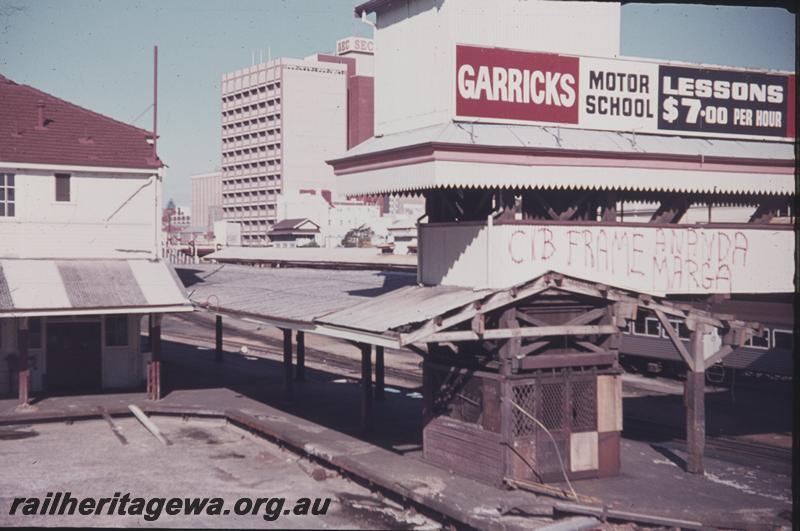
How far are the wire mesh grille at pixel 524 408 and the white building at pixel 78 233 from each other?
488 inches

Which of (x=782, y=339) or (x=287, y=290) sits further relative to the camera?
(x=782, y=339)

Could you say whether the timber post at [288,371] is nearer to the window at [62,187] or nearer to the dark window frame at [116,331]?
the dark window frame at [116,331]

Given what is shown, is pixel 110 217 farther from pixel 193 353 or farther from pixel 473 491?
pixel 473 491

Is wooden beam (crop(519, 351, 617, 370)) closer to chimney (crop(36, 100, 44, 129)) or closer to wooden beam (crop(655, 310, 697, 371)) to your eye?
wooden beam (crop(655, 310, 697, 371))

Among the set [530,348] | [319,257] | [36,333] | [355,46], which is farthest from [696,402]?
[355,46]

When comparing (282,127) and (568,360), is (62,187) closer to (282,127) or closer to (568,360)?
(568,360)

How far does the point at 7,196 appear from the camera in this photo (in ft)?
89.1

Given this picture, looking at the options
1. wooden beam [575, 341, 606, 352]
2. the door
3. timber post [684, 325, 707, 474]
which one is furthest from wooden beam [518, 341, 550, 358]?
the door

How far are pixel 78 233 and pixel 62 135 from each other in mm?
3427

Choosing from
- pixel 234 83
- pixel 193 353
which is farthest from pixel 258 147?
pixel 193 353

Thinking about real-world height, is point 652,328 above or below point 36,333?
below

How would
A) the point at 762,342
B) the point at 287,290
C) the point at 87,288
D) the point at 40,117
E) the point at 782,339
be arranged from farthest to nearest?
the point at 762,342
the point at 40,117
the point at 782,339
the point at 287,290
the point at 87,288

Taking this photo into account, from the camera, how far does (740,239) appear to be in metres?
19.0

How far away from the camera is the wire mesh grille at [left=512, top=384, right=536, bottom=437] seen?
16.5 meters
